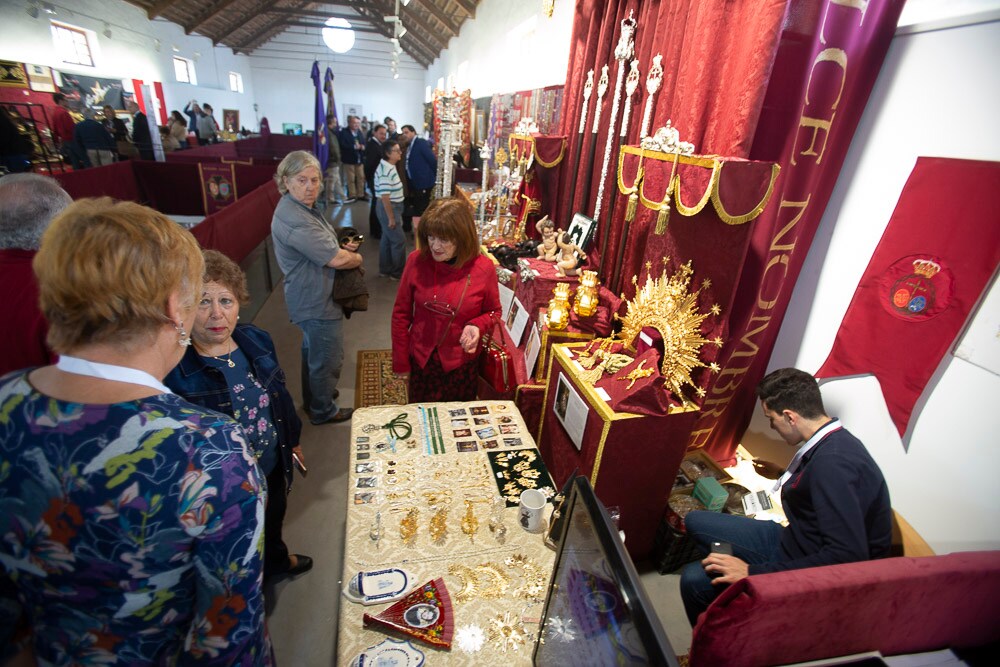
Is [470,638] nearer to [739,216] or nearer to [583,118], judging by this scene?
[739,216]

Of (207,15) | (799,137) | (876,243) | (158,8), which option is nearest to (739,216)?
(799,137)

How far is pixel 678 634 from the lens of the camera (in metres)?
2.17

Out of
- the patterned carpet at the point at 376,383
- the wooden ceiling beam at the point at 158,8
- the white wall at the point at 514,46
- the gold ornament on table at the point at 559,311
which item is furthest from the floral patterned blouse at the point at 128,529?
the wooden ceiling beam at the point at 158,8

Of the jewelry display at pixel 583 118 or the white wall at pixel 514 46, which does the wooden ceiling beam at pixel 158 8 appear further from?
the jewelry display at pixel 583 118

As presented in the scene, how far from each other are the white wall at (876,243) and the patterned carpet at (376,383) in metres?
2.92

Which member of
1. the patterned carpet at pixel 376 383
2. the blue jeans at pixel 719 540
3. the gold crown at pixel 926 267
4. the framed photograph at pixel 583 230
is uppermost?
the gold crown at pixel 926 267

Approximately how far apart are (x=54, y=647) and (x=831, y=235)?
310cm

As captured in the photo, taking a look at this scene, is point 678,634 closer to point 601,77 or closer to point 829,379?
point 829,379

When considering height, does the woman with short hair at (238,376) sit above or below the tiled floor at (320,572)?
above

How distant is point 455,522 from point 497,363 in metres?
1.28

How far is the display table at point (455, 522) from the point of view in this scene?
127 cm

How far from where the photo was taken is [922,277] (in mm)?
1864

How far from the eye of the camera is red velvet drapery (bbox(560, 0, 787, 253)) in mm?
2037

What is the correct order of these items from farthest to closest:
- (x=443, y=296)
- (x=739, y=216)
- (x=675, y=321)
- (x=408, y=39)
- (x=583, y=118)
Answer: (x=408, y=39)
(x=583, y=118)
(x=443, y=296)
(x=675, y=321)
(x=739, y=216)
